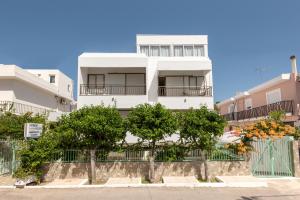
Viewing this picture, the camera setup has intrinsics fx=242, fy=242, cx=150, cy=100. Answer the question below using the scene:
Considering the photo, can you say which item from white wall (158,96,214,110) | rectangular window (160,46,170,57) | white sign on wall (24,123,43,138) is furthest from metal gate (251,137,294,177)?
rectangular window (160,46,170,57)

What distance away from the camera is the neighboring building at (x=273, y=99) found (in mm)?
21781

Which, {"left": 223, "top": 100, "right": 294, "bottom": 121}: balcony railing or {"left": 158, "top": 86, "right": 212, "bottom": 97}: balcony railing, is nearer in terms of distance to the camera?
{"left": 158, "top": 86, "right": 212, "bottom": 97}: balcony railing

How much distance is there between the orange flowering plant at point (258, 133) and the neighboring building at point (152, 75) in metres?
4.58

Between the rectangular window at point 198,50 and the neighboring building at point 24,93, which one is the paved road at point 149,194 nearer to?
the neighboring building at point 24,93

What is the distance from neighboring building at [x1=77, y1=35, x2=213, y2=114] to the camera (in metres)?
18.4

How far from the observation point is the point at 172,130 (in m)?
12.2

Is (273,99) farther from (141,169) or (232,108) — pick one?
(141,169)

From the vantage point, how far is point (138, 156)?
13031 mm

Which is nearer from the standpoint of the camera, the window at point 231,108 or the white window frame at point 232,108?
the white window frame at point 232,108

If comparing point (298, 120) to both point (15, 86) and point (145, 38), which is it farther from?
point (15, 86)

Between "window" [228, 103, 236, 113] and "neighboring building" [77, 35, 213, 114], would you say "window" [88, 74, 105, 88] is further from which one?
"window" [228, 103, 236, 113]

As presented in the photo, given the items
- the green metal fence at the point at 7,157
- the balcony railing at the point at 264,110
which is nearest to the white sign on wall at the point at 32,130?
the green metal fence at the point at 7,157

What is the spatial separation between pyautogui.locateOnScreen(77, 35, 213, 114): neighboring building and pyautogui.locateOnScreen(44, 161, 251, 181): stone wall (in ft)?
19.0

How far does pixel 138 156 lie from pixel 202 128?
372cm
